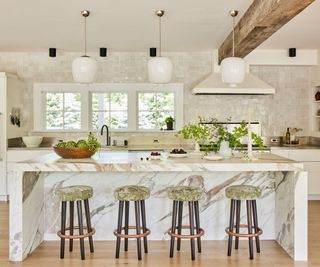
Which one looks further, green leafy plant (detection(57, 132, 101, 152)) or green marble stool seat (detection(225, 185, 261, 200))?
green leafy plant (detection(57, 132, 101, 152))

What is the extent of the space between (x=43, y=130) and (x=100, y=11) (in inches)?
121

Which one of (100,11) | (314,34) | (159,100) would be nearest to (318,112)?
(314,34)

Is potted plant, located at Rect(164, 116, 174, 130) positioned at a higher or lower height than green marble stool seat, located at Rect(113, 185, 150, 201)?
higher

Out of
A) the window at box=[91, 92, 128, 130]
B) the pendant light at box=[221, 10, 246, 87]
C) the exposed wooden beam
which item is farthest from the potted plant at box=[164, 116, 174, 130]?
the pendant light at box=[221, 10, 246, 87]

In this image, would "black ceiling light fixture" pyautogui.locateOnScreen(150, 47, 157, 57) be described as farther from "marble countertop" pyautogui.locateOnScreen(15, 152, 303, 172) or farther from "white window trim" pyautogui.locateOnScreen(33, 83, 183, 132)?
"marble countertop" pyautogui.locateOnScreen(15, 152, 303, 172)

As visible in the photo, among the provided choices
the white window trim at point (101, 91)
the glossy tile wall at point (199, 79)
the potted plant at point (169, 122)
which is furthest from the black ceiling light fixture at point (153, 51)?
the potted plant at point (169, 122)

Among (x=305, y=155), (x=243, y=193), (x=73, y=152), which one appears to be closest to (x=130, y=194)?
(x=73, y=152)

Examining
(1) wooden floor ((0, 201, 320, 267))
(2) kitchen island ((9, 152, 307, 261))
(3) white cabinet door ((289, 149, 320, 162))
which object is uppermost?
(3) white cabinet door ((289, 149, 320, 162))

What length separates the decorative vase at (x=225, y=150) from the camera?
3945mm

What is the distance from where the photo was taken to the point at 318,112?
6.51 meters

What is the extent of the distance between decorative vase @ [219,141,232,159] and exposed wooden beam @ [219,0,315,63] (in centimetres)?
119

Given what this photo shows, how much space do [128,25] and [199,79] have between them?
2.15m

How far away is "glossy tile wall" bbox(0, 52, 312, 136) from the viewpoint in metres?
6.52

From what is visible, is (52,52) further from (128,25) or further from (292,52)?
(292,52)
